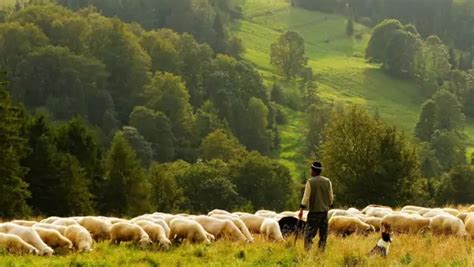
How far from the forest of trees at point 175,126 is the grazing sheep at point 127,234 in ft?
96.5

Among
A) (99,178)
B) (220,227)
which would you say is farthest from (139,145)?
(220,227)

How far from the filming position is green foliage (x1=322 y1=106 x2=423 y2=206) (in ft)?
215

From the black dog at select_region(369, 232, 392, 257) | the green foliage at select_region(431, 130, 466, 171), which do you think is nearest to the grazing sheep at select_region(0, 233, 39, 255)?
the black dog at select_region(369, 232, 392, 257)

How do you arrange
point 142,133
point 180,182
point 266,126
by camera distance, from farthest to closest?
point 266,126 → point 142,133 → point 180,182

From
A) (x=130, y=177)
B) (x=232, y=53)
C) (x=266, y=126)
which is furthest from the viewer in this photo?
(x=232, y=53)

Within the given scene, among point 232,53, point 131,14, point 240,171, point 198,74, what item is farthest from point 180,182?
point 131,14

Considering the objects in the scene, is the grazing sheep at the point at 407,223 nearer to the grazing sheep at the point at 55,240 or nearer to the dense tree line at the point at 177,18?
the grazing sheep at the point at 55,240

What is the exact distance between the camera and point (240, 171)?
329 ft

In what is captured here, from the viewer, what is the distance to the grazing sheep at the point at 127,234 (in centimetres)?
2052

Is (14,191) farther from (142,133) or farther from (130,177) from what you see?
(142,133)

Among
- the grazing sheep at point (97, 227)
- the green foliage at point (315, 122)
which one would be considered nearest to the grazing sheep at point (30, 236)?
the grazing sheep at point (97, 227)

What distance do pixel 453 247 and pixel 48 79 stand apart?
11481cm

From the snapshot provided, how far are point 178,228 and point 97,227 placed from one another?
8.48ft

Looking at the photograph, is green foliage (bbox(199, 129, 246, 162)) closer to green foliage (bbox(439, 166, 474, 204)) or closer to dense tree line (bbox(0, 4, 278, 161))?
dense tree line (bbox(0, 4, 278, 161))
